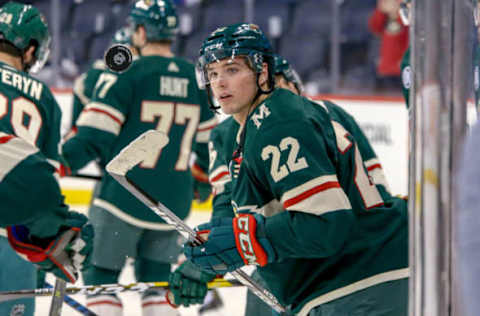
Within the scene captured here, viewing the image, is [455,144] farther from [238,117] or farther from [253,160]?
[238,117]

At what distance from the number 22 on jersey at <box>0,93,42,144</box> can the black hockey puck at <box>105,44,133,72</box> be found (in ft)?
0.79

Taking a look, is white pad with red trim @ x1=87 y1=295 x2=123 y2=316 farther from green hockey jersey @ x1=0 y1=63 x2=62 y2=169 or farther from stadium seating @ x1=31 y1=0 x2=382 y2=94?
stadium seating @ x1=31 y1=0 x2=382 y2=94

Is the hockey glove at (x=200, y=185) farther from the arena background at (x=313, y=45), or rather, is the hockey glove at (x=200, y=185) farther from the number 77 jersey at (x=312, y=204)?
the arena background at (x=313, y=45)

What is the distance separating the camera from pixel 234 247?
138cm

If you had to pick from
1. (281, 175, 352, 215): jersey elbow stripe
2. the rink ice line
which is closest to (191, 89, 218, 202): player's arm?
the rink ice line

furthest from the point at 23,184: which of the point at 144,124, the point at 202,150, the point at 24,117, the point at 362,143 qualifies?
the point at 202,150

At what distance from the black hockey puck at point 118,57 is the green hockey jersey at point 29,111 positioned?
23cm

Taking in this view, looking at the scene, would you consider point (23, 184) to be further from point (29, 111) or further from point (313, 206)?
point (313, 206)

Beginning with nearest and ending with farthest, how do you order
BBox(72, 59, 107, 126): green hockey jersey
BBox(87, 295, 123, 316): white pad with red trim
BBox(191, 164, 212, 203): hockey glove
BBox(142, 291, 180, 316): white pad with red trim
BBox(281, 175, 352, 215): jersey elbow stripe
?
BBox(281, 175, 352, 215): jersey elbow stripe < BBox(87, 295, 123, 316): white pad with red trim < BBox(142, 291, 180, 316): white pad with red trim < BBox(191, 164, 212, 203): hockey glove < BBox(72, 59, 107, 126): green hockey jersey

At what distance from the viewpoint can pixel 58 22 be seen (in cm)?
486

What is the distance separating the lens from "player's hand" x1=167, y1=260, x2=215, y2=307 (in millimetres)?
1949

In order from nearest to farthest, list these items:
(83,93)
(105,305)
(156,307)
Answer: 1. (105,305)
2. (156,307)
3. (83,93)

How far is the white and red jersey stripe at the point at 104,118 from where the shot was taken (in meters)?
2.49

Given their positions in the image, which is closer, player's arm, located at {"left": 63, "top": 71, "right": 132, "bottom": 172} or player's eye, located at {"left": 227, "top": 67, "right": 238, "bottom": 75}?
player's eye, located at {"left": 227, "top": 67, "right": 238, "bottom": 75}
